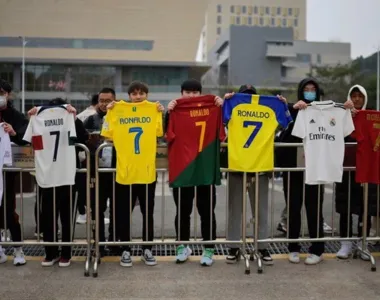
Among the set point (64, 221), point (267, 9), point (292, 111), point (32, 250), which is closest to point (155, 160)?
point (64, 221)

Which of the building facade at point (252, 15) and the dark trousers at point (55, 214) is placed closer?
the dark trousers at point (55, 214)

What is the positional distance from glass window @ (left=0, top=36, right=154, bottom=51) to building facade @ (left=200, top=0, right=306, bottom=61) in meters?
64.1

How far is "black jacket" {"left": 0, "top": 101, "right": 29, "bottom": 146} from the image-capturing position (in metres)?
5.24

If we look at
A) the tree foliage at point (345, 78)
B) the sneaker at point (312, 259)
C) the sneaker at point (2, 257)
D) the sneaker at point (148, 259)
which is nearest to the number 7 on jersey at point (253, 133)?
the sneaker at point (312, 259)

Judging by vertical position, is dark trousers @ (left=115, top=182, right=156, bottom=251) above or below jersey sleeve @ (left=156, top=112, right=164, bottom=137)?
below

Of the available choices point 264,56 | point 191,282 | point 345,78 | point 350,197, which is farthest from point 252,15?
point 191,282

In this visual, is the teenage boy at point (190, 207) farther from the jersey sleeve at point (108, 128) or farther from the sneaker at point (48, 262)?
the sneaker at point (48, 262)

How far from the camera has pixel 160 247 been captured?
19.7 feet

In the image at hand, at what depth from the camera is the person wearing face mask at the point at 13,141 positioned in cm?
509

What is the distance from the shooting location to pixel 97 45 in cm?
7144

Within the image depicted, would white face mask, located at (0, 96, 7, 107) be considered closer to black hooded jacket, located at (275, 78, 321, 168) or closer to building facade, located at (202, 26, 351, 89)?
black hooded jacket, located at (275, 78, 321, 168)

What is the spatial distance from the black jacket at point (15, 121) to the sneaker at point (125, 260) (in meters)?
1.83

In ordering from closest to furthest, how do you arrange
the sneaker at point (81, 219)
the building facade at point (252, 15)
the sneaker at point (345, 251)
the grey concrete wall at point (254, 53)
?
the sneaker at point (345, 251) → the sneaker at point (81, 219) → the grey concrete wall at point (254, 53) → the building facade at point (252, 15)

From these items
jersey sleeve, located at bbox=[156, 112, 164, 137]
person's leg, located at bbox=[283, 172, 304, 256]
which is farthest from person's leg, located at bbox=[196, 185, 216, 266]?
person's leg, located at bbox=[283, 172, 304, 256]
